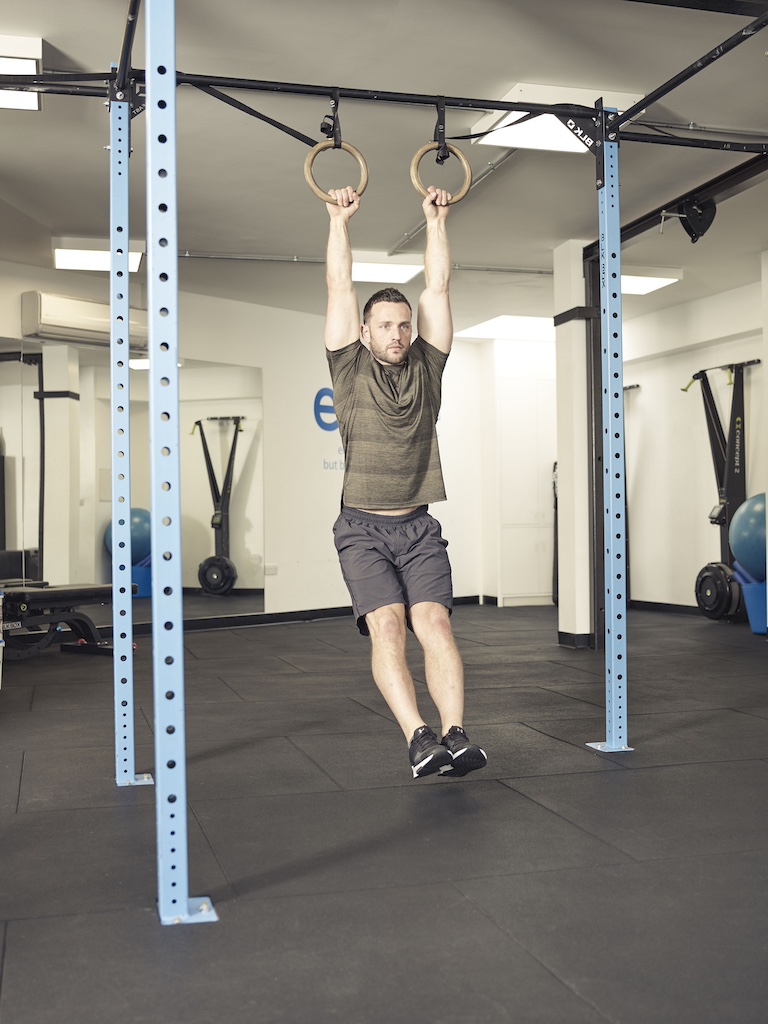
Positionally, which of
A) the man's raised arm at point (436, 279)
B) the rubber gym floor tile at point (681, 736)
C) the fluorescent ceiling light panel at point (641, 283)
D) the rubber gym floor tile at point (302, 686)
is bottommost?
the rubber gym floor tile at point (302, 686)

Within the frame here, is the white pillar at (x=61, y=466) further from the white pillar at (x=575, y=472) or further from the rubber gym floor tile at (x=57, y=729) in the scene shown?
the white pillar at (x=575, y=472)

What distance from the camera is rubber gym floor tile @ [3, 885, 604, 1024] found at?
1.75m

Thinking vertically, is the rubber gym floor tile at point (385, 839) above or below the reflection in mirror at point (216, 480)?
below

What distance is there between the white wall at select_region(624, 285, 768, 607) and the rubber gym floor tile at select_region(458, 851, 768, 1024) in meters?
7.00

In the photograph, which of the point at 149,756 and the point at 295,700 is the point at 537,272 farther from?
the point at 149,756

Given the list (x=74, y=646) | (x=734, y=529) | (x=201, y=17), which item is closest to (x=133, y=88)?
(x=201, y=17)

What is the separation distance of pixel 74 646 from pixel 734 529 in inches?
203

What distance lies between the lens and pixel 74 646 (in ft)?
24.1

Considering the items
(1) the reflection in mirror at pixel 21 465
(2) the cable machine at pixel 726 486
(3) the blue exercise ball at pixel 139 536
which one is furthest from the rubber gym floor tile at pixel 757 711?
(3) the blue exercise ball at pixel 139 536

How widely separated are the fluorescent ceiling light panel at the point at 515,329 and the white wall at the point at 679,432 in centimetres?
86

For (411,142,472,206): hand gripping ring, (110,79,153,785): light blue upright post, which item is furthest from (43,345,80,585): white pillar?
(411,142,472,206): hand gripping ring

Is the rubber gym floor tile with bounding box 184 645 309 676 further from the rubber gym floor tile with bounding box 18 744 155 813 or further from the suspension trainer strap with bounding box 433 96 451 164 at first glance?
the suspension trainer strap with bounding box 433 96 451 164

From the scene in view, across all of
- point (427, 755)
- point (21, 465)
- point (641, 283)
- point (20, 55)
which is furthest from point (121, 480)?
point (641, 283)

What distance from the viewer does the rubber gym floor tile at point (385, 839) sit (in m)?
2.47
